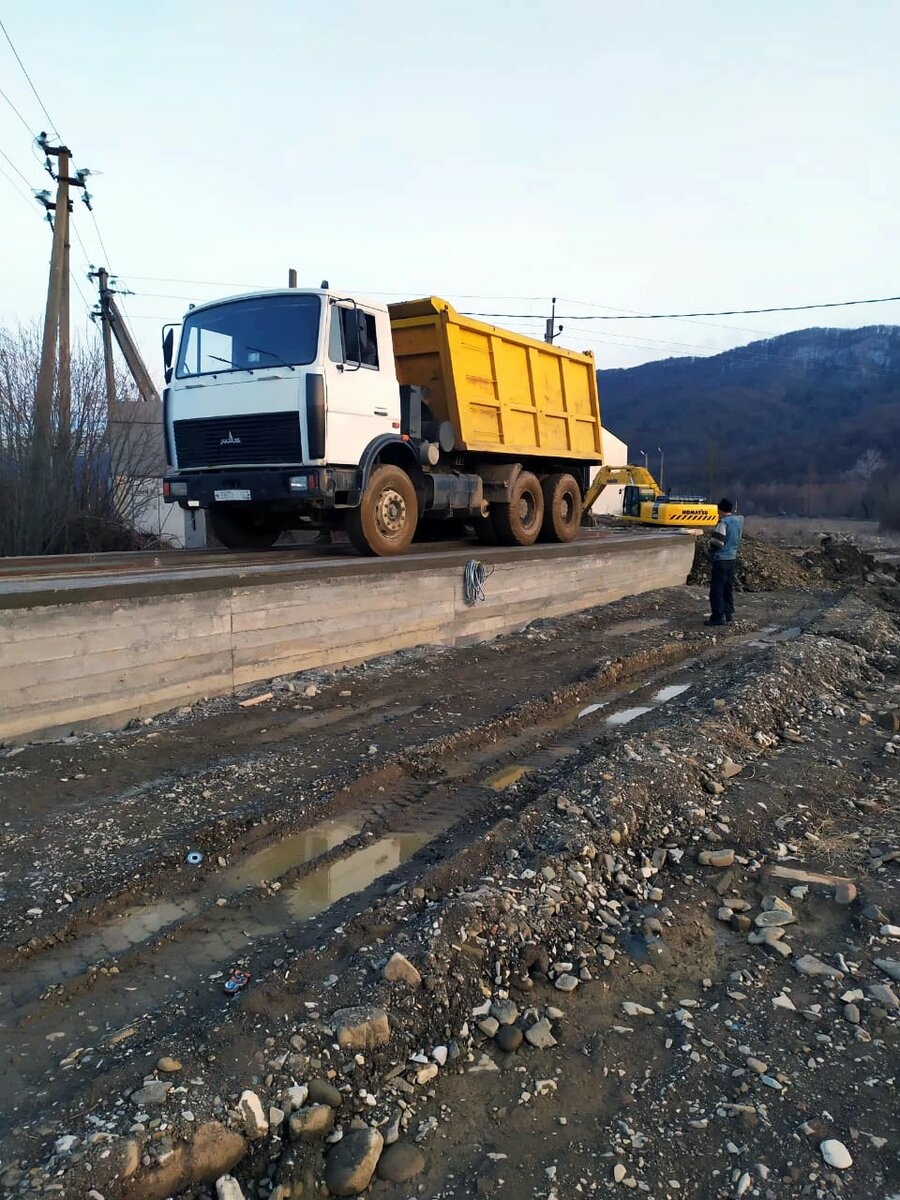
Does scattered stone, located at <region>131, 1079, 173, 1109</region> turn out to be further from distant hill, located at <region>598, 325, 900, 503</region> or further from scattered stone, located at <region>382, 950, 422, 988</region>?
distant hill, located at <region>598, 325, 900, 503</region>

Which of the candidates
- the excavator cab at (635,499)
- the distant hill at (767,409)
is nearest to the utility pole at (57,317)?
the excavator cab at (635,499)

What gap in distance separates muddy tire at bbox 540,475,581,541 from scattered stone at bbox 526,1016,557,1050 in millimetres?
10391

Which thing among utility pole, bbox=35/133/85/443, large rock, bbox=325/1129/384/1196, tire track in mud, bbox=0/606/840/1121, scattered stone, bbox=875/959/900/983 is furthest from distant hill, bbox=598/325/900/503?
large rock, bbox=325/1129/384/1196

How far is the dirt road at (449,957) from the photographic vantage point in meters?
2.22

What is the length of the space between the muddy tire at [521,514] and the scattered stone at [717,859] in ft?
25.7

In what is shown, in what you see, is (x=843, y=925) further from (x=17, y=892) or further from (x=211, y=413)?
(x=211, y=413)

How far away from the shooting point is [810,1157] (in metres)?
2.23

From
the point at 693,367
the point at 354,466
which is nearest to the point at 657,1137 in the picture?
the point at 354,466

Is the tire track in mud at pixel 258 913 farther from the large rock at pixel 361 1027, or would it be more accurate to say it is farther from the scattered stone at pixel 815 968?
the scattered stone at pixel 815 968

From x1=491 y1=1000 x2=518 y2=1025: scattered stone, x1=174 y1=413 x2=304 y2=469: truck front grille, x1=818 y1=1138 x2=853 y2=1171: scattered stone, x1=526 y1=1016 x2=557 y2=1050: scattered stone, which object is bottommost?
x1=818 y1=1138 x2=853 y2=1171: scattered stone

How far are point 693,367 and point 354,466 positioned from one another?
16566cm

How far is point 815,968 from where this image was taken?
10.2ft

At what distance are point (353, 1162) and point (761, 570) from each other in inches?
611

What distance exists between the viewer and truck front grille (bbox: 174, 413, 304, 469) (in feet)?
25.8
